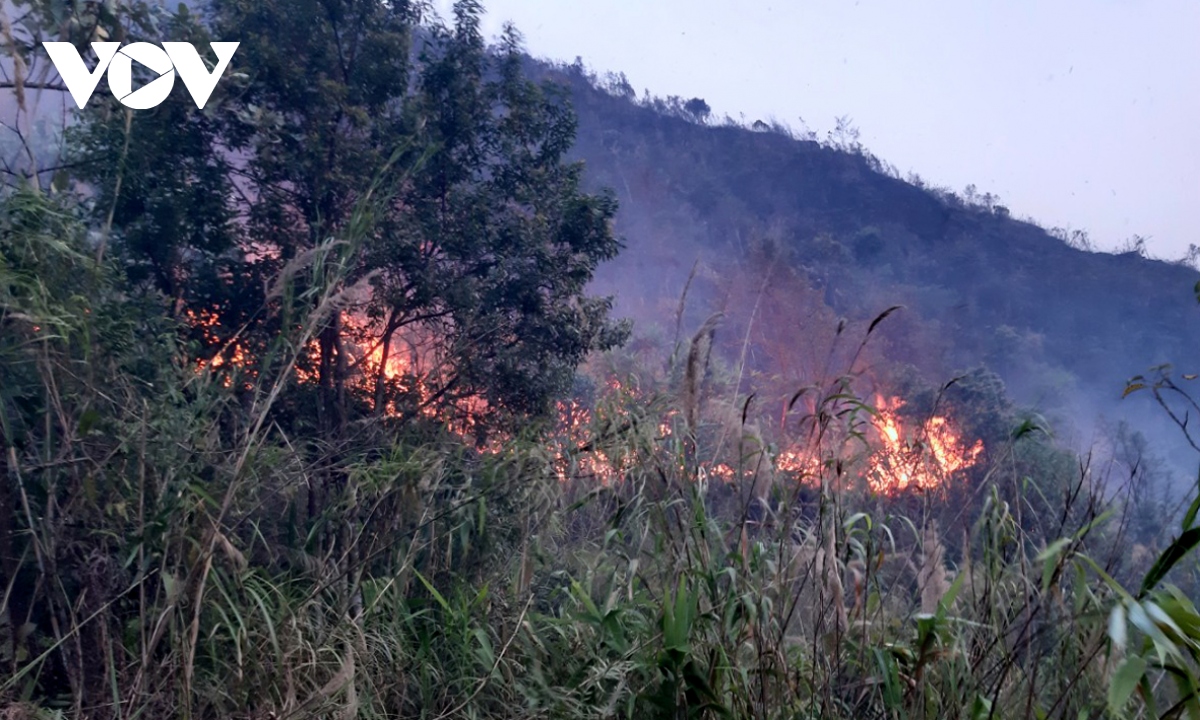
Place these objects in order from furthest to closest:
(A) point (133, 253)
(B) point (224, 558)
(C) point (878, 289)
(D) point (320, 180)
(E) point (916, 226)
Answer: (E) point (916, 226)
(C) point (878, 289)
(D) point (320, 180)
(A) point (133, 253)
(B) point (224, 558)

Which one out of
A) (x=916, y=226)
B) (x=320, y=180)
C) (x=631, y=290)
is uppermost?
(x=916, y=226)

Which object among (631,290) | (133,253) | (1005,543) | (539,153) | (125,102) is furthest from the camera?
(631,290)

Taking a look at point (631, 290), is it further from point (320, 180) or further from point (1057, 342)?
point (320, 180)

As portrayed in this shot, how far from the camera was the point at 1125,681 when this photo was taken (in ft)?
3.95

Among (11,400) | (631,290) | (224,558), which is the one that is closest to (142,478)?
(224,558)

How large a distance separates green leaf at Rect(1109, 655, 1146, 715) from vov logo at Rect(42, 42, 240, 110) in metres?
4.28

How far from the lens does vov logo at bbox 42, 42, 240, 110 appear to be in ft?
12.7

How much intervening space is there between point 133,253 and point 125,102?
923 millimetres

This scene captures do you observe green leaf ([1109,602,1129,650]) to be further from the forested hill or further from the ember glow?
the forested hill

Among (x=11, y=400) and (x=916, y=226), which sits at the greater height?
(x=916, y=226)

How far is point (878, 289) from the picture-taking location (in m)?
19.3

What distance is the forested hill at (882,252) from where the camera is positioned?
17219 mm

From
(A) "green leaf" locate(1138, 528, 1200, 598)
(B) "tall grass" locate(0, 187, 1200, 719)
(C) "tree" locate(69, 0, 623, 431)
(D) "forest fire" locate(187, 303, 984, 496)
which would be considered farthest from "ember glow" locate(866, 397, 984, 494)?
(C) "tree" locate(69, 0, 623, 431)

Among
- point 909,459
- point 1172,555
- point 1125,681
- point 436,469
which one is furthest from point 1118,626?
point 436,469
